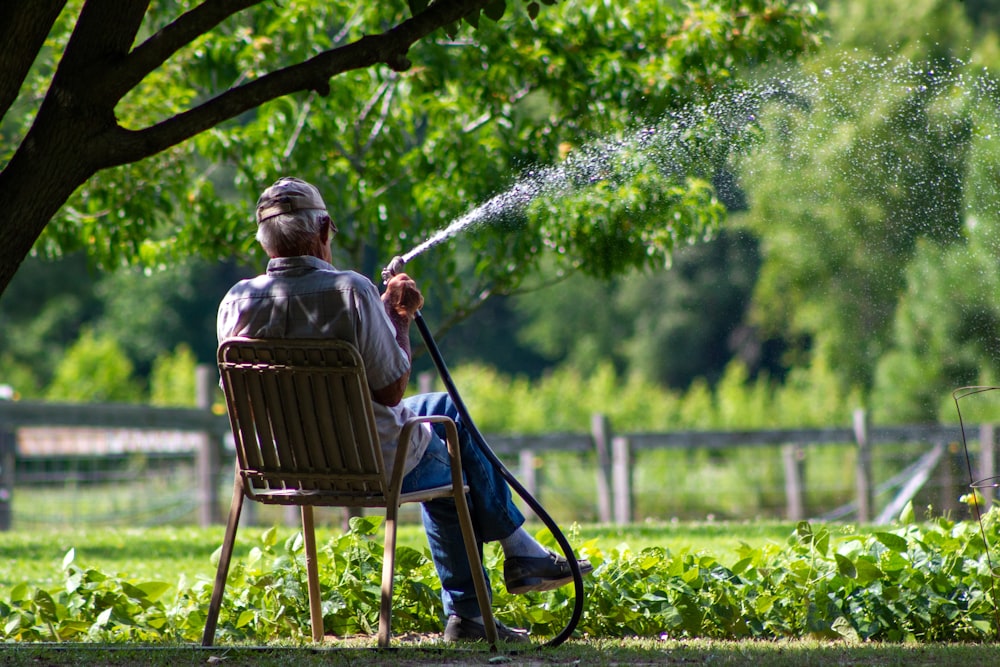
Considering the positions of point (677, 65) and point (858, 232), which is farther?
point (858, 232)

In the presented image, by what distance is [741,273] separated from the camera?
33.4m

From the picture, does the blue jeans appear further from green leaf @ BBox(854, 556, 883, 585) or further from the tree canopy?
the tree canopy

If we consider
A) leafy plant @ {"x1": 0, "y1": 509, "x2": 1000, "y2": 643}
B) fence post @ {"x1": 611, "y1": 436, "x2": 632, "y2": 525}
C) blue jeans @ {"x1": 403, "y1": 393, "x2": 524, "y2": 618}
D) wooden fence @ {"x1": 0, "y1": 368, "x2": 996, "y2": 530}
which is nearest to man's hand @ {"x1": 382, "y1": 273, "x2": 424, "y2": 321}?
blue jeans @ {"x1": 403, "y1": 393, "x2": 524, "y2": 618}

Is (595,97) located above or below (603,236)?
above

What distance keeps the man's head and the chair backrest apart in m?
0.31

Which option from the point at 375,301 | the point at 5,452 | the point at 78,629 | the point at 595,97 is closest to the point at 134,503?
the point at 5,452

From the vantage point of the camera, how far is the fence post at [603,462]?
10727mm

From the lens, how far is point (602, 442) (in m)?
11.0

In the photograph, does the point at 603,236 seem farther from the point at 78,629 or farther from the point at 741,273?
the point at 741,273

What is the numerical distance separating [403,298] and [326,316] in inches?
11.2

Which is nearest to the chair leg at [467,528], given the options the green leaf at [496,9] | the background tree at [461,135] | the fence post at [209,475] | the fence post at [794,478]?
the green leaf at [496,9]

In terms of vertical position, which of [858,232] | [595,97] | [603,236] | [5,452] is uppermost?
[858,232]

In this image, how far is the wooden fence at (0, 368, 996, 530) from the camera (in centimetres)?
862

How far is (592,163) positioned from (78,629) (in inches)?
156
